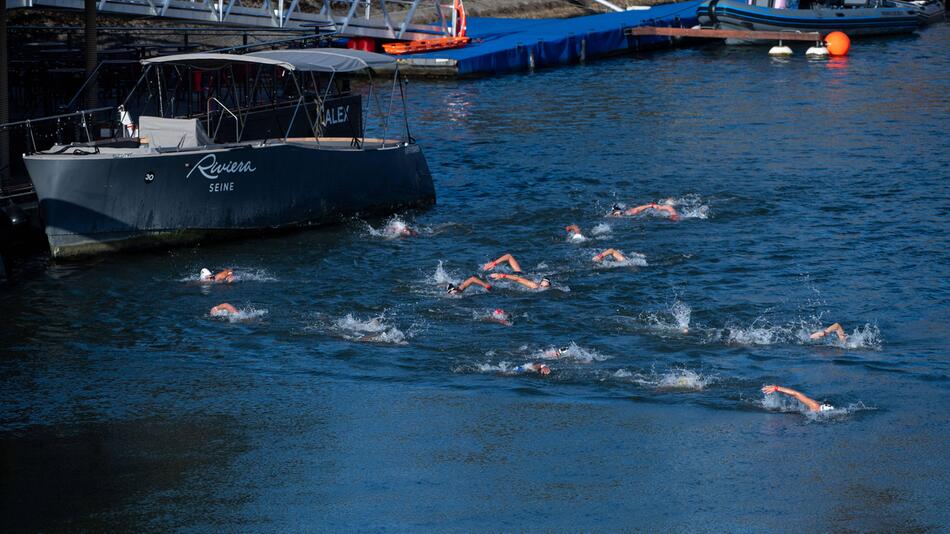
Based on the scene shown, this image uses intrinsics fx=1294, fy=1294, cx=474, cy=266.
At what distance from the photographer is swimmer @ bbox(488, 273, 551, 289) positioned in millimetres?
21312

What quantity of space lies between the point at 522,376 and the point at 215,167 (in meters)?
9.21

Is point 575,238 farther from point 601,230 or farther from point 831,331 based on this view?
point 831,331

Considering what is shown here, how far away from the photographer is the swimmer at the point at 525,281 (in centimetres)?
2131

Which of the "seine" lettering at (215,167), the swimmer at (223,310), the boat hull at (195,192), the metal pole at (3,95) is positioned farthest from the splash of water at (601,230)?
the metal pole at (3,95)

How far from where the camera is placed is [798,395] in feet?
51.2

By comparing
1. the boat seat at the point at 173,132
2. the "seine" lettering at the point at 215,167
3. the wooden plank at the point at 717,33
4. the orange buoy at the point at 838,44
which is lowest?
the orange buoy at the point at 838,44

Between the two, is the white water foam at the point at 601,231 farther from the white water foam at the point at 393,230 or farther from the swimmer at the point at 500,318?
the swimmer at the point at 500,318

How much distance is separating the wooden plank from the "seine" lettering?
1440 inches

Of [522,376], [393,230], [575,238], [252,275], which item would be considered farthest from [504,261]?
[522,376]

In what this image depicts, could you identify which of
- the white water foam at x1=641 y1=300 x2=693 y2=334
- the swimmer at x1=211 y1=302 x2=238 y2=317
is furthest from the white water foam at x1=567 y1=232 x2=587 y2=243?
the swimmer at x1=211 y1=302 x2=238 y2=317

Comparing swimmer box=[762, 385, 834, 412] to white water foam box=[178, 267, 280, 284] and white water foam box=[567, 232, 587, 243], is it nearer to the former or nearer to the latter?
white water foam box=[567, 232, 587, 243]

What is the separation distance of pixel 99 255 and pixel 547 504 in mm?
13380

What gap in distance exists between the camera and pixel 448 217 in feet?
89.8

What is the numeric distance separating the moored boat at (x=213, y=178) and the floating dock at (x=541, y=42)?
21641 millimetres
